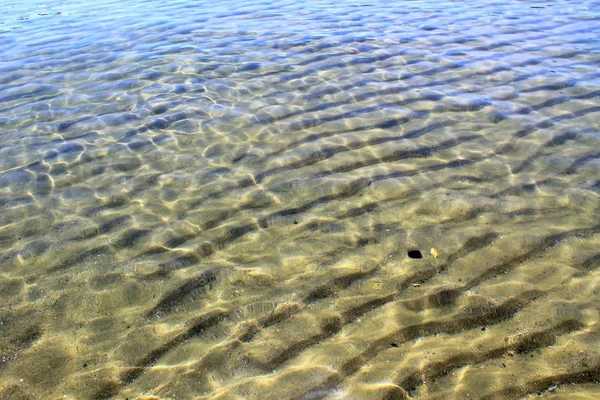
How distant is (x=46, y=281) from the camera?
10.5ft

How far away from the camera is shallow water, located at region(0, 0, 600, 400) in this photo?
99.5 inches

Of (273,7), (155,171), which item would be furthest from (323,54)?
(273,7)

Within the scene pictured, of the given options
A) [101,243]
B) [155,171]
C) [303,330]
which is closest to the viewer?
[303,330]

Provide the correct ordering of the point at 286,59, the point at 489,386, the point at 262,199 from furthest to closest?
1. the point at 286,59
2. the point at 262,199
3. the point at 489,386

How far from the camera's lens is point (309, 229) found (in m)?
3.58

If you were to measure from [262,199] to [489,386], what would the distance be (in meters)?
2.23

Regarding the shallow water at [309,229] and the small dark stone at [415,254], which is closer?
the shallow water at [309,229]

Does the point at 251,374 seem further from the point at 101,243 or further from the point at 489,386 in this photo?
the point at 101,243

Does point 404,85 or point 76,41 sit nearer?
point 404,85

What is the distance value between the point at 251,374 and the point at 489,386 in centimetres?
119

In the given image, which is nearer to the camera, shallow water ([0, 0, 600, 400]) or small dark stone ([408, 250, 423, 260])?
shallow water ([0, 0, 600, 400])

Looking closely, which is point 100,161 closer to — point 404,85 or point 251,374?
point 251,374

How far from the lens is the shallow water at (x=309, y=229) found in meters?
2.53

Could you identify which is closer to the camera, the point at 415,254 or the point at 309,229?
the point at 415,254
